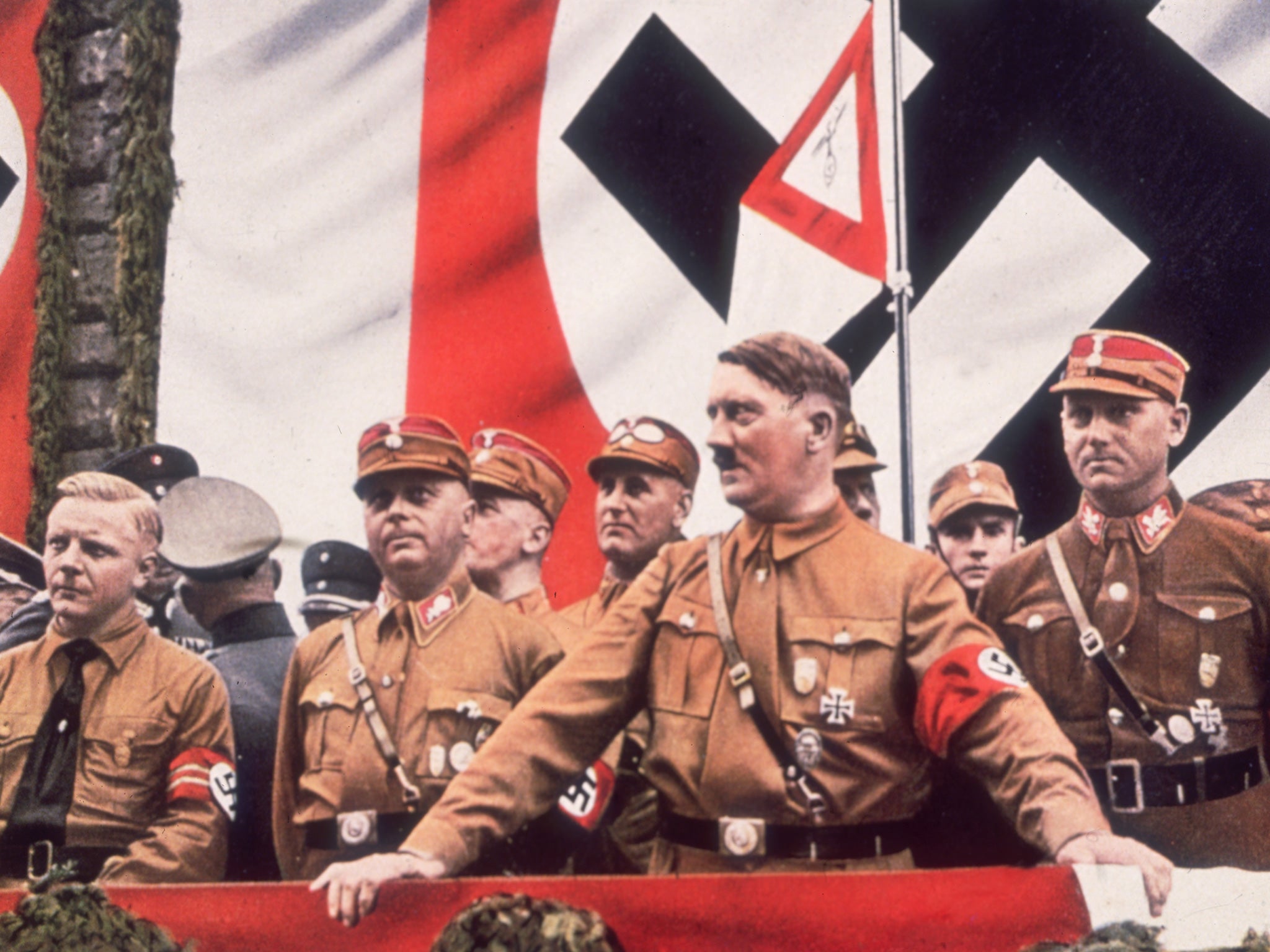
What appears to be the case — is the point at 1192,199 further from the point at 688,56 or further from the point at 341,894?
the point at 341,894

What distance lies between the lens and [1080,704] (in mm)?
3078

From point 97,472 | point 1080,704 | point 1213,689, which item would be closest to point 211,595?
point 97,472

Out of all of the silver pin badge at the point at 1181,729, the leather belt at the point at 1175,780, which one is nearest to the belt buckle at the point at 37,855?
→ the leather belt at the point at 1175,780

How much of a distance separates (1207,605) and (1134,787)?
1.39 feet

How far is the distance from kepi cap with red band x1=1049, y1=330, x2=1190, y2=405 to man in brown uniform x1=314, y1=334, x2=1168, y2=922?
0.53m

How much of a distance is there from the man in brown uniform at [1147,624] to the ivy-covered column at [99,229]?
242 centimetres

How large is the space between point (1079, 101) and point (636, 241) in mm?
1121

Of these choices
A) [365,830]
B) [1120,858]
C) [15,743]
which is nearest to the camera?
[1120,858]

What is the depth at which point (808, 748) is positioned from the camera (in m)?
3.07

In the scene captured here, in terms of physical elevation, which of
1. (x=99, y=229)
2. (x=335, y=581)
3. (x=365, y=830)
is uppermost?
(x=99, y=229)

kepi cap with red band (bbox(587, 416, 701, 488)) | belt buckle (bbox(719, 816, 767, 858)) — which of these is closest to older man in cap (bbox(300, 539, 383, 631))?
kepi cap with red band (bbox(587, 416, 701, 488))

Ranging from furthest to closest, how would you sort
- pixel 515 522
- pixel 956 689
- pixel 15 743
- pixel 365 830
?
pixel 15 743, pixel 515 522, pixel 365 830, pixel 956 689

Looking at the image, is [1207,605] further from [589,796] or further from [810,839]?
[589,796]

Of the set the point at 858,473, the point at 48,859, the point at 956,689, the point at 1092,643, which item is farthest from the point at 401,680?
the point at 1092,643
